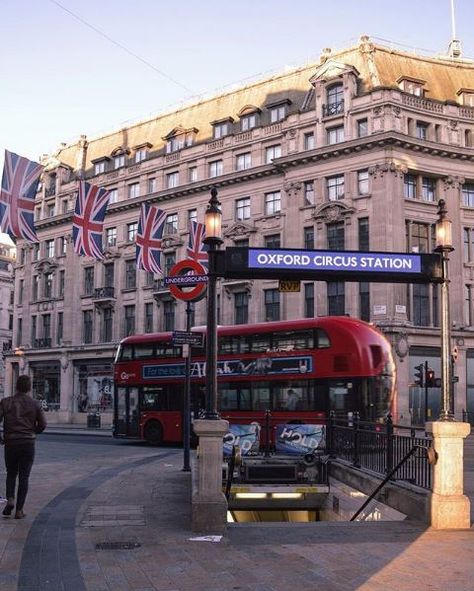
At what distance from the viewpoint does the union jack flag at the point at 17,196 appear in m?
19.3

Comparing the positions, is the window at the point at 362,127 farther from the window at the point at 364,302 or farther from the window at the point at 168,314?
the window at the point at 168,314

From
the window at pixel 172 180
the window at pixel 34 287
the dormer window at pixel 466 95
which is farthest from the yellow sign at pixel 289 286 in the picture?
the window at pixel 34 287

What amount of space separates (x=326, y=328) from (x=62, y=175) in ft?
148

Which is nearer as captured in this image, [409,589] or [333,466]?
[409,589]

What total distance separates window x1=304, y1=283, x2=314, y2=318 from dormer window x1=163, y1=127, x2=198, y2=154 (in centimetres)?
1584

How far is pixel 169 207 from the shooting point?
2010 inches

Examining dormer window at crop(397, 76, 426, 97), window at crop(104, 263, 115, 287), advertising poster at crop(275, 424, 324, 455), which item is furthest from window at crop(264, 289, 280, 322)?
advertising poster at crop(275, 424, 324, 455)

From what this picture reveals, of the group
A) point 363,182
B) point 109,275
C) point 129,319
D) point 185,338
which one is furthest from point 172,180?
point 185,338

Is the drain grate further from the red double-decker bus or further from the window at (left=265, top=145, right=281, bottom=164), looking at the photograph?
the window at (left=265, top=145, right=281, bottom=164)

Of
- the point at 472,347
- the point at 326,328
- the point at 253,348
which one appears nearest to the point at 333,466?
the point at 326,328

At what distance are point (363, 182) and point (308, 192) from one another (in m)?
3.91

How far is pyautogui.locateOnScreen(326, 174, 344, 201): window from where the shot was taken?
138 feet

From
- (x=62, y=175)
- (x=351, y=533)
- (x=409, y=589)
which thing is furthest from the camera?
(x=62, y=175)

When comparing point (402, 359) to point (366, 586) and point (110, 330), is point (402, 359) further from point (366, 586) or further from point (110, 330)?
point (366, 586)
